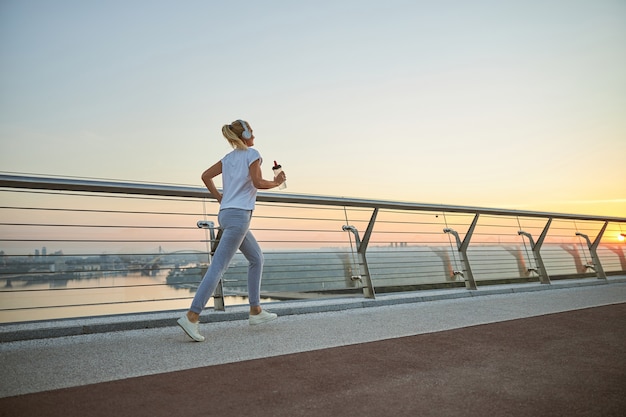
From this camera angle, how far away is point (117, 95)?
29.4ft

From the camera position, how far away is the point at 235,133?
2758 millimetres

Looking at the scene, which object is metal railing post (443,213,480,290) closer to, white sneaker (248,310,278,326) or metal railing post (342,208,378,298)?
metal railing post (342,208,378,298)

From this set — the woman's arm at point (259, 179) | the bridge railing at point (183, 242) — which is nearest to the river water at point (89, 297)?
the bridge railing at point (183, 242)

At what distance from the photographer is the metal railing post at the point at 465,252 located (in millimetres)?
4785

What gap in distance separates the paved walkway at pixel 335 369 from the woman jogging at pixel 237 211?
22 cm

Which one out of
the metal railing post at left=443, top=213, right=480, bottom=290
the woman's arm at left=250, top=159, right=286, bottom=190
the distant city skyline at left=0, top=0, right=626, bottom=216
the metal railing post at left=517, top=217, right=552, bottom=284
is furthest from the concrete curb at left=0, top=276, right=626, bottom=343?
the distant city skyline at left=0, top=0, right=626, bottom=216

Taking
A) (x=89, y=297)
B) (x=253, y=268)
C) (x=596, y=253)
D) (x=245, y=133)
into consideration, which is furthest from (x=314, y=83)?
(x=89, y=297)

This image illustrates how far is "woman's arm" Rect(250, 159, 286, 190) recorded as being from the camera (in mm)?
2609

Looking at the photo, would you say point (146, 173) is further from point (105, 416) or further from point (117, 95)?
point (105, 416)

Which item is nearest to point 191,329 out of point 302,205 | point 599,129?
point 302,205

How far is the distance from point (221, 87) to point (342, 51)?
10.0ft

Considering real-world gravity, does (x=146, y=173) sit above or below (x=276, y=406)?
above

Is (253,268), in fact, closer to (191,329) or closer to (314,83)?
(191,329)

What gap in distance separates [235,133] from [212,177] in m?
0.37
